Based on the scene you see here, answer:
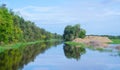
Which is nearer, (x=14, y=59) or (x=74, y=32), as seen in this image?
(x=14, y=59)

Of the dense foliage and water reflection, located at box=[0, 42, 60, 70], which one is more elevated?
the dense foliage

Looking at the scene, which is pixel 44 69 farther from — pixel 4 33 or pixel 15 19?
pixel 15 19

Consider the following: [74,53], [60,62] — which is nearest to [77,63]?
[60,62]

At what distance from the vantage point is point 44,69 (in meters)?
26.7

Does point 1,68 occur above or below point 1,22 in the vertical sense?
below

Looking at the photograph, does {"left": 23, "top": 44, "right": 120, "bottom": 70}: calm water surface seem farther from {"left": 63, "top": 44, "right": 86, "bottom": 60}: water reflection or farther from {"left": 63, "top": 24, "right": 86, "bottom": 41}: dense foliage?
{"left": 63, "top": 24, "right": 86, "bottom": 41}: dense foliage

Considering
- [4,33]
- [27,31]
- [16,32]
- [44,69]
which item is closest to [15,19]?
[16,32]

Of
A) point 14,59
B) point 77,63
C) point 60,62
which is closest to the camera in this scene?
point 77,63

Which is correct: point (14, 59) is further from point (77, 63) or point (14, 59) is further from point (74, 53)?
point (74, 53)

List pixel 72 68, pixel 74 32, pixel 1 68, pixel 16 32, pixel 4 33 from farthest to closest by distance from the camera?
pixel 74 32, pixel 16 32, pixel 4 33, pixel 72 68, pixel 1 68

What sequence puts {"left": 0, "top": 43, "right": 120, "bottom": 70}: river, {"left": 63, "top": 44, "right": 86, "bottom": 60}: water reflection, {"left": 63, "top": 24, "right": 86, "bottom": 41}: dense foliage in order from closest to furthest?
{"left": 0, "top": 43, "right": 120, "bottom": 70}: river < {"left": 63, "top": 44, "right": 86, "bottom": 60}: water reflection < {"left": 63, "top": 24, "right": 86, "bottom": 41}: dense foliage

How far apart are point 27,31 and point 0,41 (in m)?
42.2

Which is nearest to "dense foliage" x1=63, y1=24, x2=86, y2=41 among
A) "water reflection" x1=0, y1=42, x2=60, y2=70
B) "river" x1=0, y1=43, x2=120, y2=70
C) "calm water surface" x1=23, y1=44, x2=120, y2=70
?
"water reflection" x1=0, y1=42, x2=60, y2=70

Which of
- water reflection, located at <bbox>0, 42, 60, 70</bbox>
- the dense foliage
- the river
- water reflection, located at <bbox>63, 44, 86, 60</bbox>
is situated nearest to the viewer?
water reflection, located at <bbox>0, 42, 60, 70</bbox>
